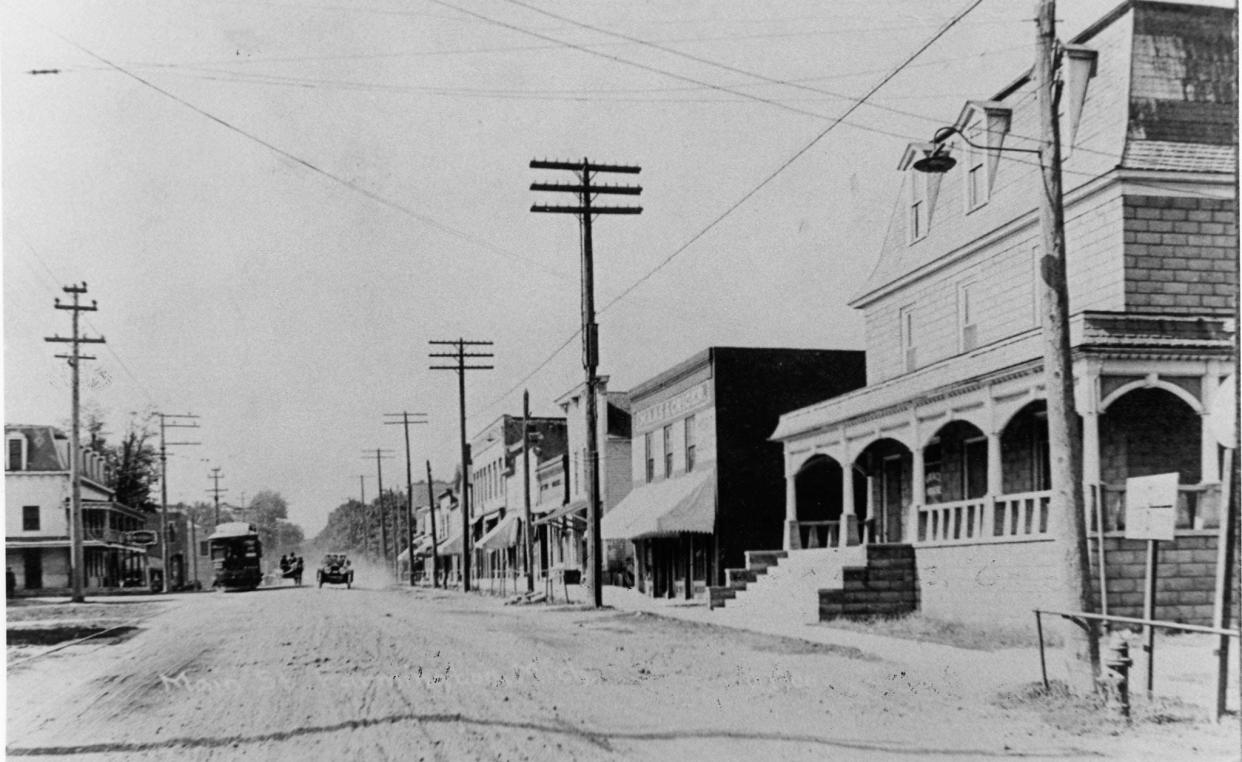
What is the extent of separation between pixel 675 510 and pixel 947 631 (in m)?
13.1

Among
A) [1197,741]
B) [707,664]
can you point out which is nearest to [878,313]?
[707,664]

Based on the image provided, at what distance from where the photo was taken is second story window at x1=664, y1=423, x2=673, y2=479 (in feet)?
114

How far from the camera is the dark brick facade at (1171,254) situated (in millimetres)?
17812

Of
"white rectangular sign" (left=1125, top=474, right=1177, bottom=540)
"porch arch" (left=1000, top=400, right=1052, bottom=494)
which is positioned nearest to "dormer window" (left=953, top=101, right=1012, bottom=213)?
"porch arch" (left=1000, top=400, right=1052, bottom=494)

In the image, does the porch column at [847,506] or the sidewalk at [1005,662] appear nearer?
the sidewalk at [1005,662]

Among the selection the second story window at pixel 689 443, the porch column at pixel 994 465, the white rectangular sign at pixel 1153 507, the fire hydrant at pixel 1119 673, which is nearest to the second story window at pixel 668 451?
the second story window at pixel 689 443

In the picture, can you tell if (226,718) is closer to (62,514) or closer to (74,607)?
(62,514)

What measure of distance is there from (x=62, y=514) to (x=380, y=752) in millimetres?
11899

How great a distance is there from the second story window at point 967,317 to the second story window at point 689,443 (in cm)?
1128

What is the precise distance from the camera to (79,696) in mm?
12977

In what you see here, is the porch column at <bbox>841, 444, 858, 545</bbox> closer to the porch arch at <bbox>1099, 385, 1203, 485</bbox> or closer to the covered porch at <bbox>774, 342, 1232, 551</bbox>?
the covered porch at <bbox>774, 342, 1232, 551</bbox>

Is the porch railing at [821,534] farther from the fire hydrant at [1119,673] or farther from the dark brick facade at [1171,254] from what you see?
the fire hydrant at [1119,673]

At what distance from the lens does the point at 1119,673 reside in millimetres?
10164

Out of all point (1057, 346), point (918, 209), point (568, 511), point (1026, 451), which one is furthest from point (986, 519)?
point (568, 511)
